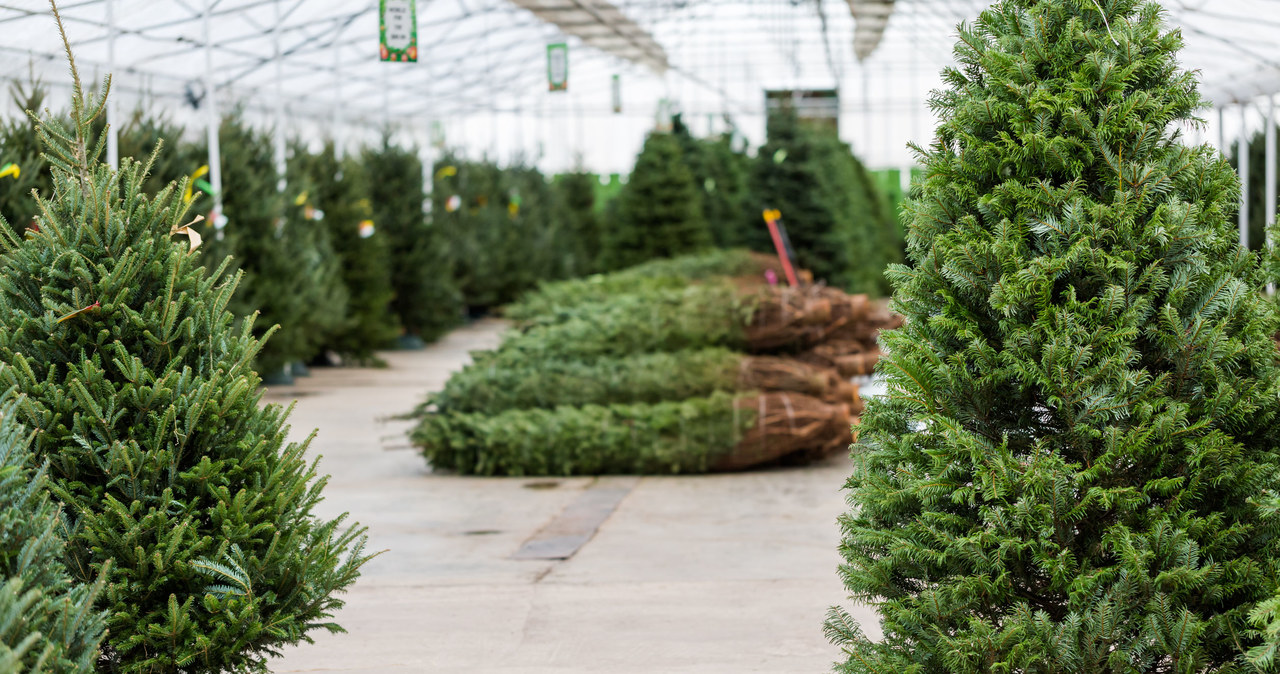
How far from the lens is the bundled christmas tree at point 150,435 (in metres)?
2.79

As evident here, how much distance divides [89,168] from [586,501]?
457cm

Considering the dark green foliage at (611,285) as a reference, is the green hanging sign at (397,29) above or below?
above

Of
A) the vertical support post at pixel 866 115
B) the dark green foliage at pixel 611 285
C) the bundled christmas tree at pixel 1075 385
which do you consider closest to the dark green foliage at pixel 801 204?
the dark green foliage at pixel 611 285

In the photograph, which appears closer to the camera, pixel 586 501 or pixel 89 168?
pixel 89 168

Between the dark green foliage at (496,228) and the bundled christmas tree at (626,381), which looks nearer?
the bundled christmas tree at (626,381)

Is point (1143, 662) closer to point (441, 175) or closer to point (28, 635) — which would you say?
point (28, 635)

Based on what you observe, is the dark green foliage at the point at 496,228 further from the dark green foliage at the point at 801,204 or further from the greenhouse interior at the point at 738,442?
the greenhouse interior at the point at 738,442

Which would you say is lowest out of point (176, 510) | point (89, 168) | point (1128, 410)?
point (176, 510)

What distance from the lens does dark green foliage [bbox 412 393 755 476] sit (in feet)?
26.0

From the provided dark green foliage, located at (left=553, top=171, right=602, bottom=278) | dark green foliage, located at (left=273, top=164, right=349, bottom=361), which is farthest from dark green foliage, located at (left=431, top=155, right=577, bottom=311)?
dark green foliage, located at (left=273, top=164, right=349, bottom=361)

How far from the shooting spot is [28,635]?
2.13m

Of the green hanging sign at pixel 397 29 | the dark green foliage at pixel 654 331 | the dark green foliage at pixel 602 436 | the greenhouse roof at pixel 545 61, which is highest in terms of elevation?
the greenhouse roof at pixel 545 61

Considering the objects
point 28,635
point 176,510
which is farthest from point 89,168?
point 28,635

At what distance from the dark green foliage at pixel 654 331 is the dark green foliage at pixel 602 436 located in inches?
22.9
